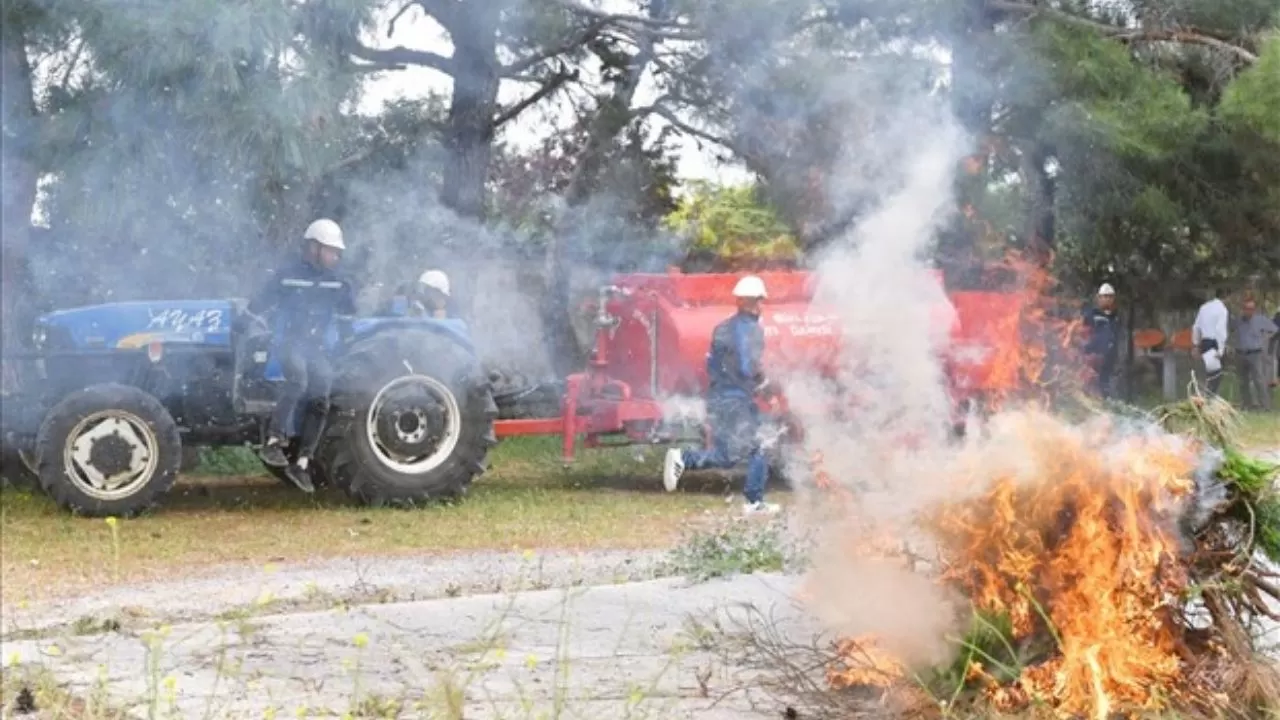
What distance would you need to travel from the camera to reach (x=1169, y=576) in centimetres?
481

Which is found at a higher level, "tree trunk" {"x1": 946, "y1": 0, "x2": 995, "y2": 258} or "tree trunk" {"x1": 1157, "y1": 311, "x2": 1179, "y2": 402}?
"tree trunk" {"x1": 946, "y1": 0, "x2": 995, "y2": 258}

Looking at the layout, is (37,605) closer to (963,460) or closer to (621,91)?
(963,460)

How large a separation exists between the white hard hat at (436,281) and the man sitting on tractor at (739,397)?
6.82 ft

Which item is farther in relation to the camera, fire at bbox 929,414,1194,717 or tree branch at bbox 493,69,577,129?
Result: tree branch at bbox 493,69,577,129

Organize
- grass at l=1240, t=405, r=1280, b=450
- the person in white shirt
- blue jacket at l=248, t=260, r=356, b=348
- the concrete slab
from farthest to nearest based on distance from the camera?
the person in white shirt
grass at l=1240, t=405, r=1280, b=450
blue jacket at l=248, t=260, r=356, b=348
the concrete slab

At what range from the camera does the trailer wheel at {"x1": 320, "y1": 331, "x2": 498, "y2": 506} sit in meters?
11.4

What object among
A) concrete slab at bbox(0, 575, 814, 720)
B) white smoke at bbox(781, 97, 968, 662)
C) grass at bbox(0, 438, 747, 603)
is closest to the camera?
concrete slab at bbox(0, 575, 814, 720)

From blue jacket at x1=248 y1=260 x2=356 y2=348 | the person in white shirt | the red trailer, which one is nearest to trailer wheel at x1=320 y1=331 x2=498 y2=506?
blue jacket at x1=248 y1=260 x2=356 y2=348

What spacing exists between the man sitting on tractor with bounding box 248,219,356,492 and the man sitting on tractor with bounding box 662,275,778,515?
2.54 m

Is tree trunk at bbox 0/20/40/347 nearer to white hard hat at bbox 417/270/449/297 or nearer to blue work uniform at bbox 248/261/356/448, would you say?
blue work uniform at bbox 248/261/356/448

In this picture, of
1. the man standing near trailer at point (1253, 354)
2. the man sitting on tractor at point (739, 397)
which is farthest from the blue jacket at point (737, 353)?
the man standing near trailer at point (1253, 354)

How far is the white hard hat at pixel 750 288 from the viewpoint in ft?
37.9

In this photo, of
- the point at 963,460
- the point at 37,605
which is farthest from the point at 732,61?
the point at 963,460

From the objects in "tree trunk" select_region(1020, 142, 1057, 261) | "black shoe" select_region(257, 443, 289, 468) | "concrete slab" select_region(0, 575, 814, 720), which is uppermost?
"tree trunk" select_region(1020, 142, 1057, 261)
